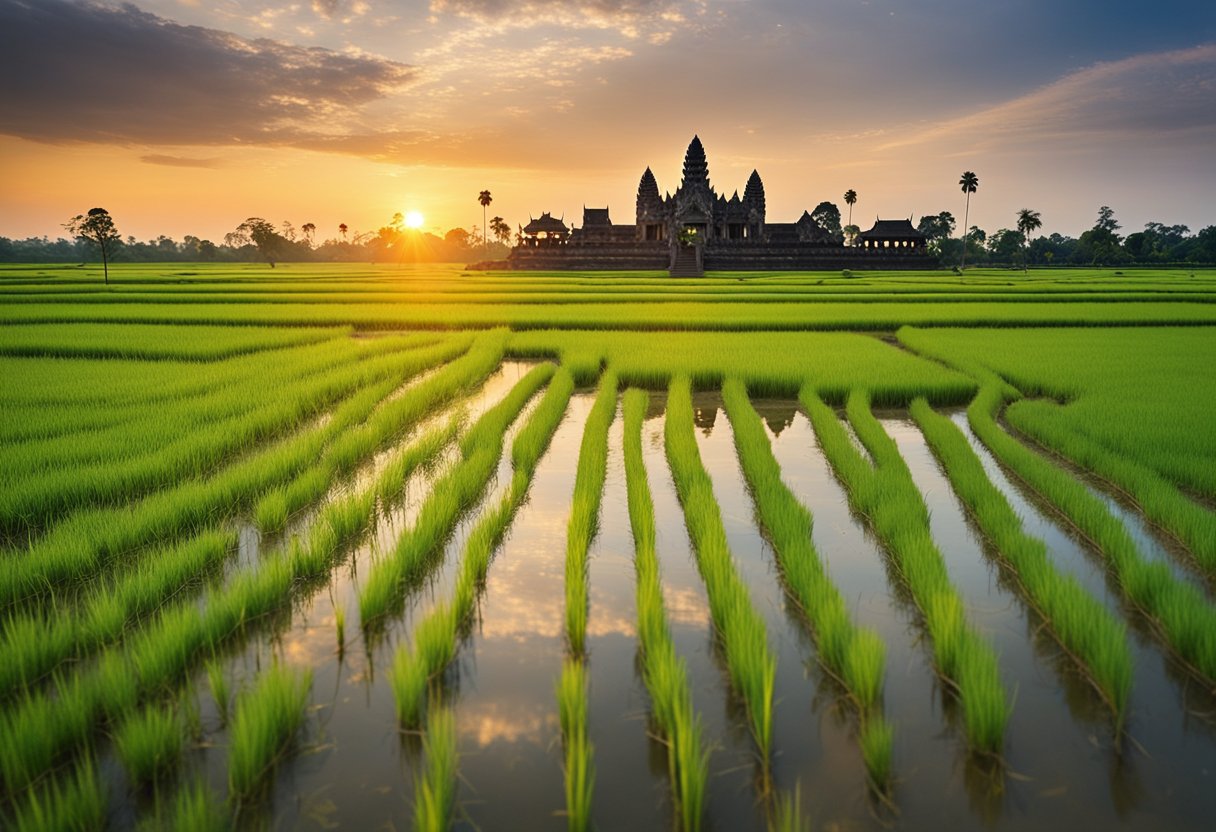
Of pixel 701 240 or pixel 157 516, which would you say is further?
pixel 701 240

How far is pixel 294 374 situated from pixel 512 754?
Answer: 358 inches

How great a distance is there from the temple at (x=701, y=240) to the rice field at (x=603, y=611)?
3686 centimetres

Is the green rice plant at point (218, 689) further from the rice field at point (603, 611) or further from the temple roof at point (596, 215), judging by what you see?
the temple roof at point (596, 215)

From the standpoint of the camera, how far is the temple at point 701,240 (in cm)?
5081

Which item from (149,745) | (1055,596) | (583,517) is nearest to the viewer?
(149,745)

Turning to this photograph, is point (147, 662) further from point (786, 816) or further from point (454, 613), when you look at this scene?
point (786, 816)

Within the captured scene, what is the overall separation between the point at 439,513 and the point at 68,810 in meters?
2.93

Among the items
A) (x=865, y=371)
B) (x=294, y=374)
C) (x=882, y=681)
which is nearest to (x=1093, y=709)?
(x=882, y=681)

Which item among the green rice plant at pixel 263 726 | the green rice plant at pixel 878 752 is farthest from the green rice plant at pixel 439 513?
the green rice plant at pixel 878 752

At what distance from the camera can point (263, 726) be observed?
266 cm

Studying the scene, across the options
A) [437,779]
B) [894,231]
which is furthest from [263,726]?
[894,231]

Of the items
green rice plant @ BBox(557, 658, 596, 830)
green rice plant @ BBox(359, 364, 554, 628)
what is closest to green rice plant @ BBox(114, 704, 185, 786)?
green rice plant @ BBox(359, 364, 554, 628)

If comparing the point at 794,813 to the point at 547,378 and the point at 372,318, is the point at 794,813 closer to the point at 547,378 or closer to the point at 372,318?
the point at 547,378

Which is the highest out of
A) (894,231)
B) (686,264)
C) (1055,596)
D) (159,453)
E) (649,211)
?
(649,211)
